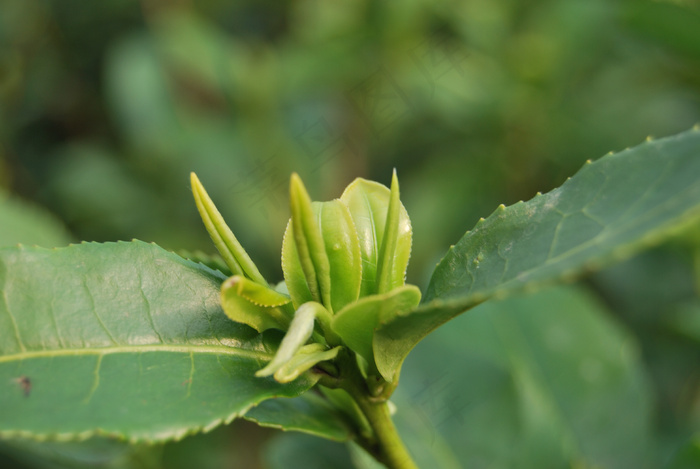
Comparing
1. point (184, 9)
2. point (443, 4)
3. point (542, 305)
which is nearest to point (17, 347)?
point (542, 305)

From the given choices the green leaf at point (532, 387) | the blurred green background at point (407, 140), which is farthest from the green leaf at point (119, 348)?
the green leaf at point (532, 387)

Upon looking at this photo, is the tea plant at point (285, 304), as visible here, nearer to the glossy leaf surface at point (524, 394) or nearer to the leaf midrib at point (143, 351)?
the leaf midrib at point (143, 351)

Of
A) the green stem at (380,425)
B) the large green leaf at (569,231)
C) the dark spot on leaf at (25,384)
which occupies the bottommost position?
the green stem at (380,425)

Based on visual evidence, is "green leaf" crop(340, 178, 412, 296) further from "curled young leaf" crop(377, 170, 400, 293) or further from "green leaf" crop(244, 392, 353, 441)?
"green leaf" crop(244, 392, 353, 441)

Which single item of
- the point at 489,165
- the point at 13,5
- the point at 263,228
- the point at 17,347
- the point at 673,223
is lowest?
the point at 489,165

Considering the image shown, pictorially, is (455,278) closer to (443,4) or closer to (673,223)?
(673,223)

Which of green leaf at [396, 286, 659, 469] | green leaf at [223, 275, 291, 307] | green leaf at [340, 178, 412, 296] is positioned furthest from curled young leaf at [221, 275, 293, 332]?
green leaf at [396, 286, 659, 469]
